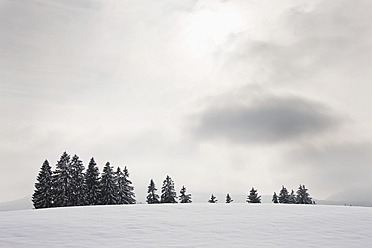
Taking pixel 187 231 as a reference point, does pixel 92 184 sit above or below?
above

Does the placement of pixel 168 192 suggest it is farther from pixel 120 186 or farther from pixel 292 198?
pixel 292 198

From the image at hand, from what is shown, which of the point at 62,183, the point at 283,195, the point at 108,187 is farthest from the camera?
the point at 283,195

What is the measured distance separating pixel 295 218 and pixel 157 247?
8446mm

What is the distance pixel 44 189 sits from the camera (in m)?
44.0

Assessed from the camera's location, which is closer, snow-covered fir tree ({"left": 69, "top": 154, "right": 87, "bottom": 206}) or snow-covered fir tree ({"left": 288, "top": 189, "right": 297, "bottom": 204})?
snow-covered fir tree ({"left": 69, "top": 154, "right": 87, "bottom": 206})

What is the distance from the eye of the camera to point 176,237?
34.5ft

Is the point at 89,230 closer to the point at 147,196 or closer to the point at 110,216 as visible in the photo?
the point at 110,216

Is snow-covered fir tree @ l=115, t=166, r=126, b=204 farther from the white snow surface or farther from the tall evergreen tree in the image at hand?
the white snow surface

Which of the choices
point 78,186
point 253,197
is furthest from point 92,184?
point 253,197

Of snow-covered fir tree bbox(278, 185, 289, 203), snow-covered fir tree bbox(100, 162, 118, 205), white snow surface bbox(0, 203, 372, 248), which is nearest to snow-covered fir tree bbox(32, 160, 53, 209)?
snow-covered fir tree bbox(100, 162, 118, 205)

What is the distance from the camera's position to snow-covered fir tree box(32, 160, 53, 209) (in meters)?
43.4

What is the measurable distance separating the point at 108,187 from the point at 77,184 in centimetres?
466

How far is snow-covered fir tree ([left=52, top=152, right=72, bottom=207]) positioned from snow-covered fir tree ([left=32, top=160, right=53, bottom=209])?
0.92m

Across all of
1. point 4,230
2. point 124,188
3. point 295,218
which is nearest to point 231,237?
point 295,218
